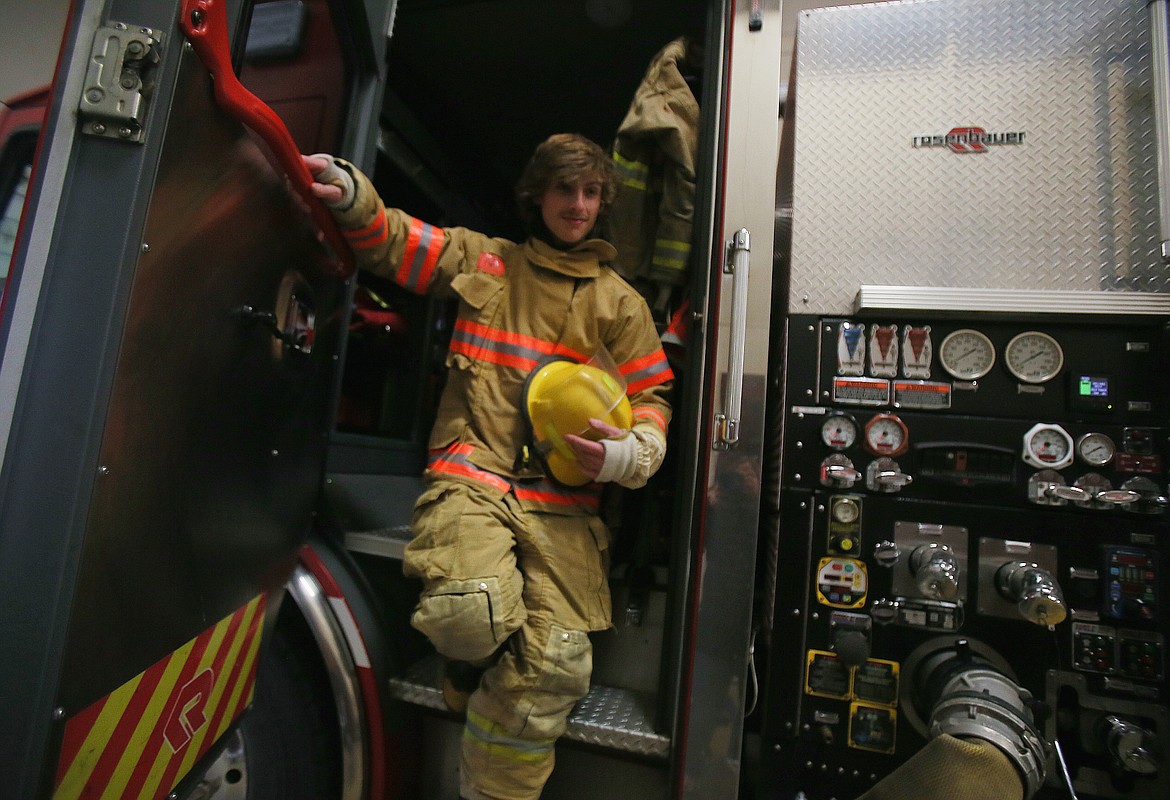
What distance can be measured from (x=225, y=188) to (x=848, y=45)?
6.03 feet

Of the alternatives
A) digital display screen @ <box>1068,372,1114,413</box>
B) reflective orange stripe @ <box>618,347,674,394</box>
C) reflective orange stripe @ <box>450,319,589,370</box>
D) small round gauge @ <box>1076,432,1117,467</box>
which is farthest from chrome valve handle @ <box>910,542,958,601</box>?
reflective orange stripe @ <box>450,319,589,370</box>

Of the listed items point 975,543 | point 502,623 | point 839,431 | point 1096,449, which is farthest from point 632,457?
point 1096,449

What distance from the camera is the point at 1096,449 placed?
1406mm

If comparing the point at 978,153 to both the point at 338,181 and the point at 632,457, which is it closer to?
the point at 632,457

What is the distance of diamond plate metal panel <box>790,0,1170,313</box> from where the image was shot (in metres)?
1.50

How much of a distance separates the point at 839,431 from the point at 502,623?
1076mm

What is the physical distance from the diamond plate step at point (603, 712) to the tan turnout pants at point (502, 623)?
0.07 meters

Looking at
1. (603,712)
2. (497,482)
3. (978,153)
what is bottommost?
(603,712)

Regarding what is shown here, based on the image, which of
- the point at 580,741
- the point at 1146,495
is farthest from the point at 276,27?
the point at 1146,495

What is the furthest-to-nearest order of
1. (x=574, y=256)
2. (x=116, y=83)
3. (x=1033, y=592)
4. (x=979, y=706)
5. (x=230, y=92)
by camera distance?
(x=574, y=256) < (x=1033, y=592) < (x=979, y=706) < (x=230, y=92) < (x=116, y=83)

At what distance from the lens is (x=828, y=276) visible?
1.60 m

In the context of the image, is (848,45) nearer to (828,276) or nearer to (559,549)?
(828,276)

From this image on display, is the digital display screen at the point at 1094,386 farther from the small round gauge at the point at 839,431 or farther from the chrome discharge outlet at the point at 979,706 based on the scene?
the chrome discharge outlet at the point at 979,706

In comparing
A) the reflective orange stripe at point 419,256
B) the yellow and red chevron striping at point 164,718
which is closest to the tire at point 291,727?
the yellow and red chevron striping at point 164,718
